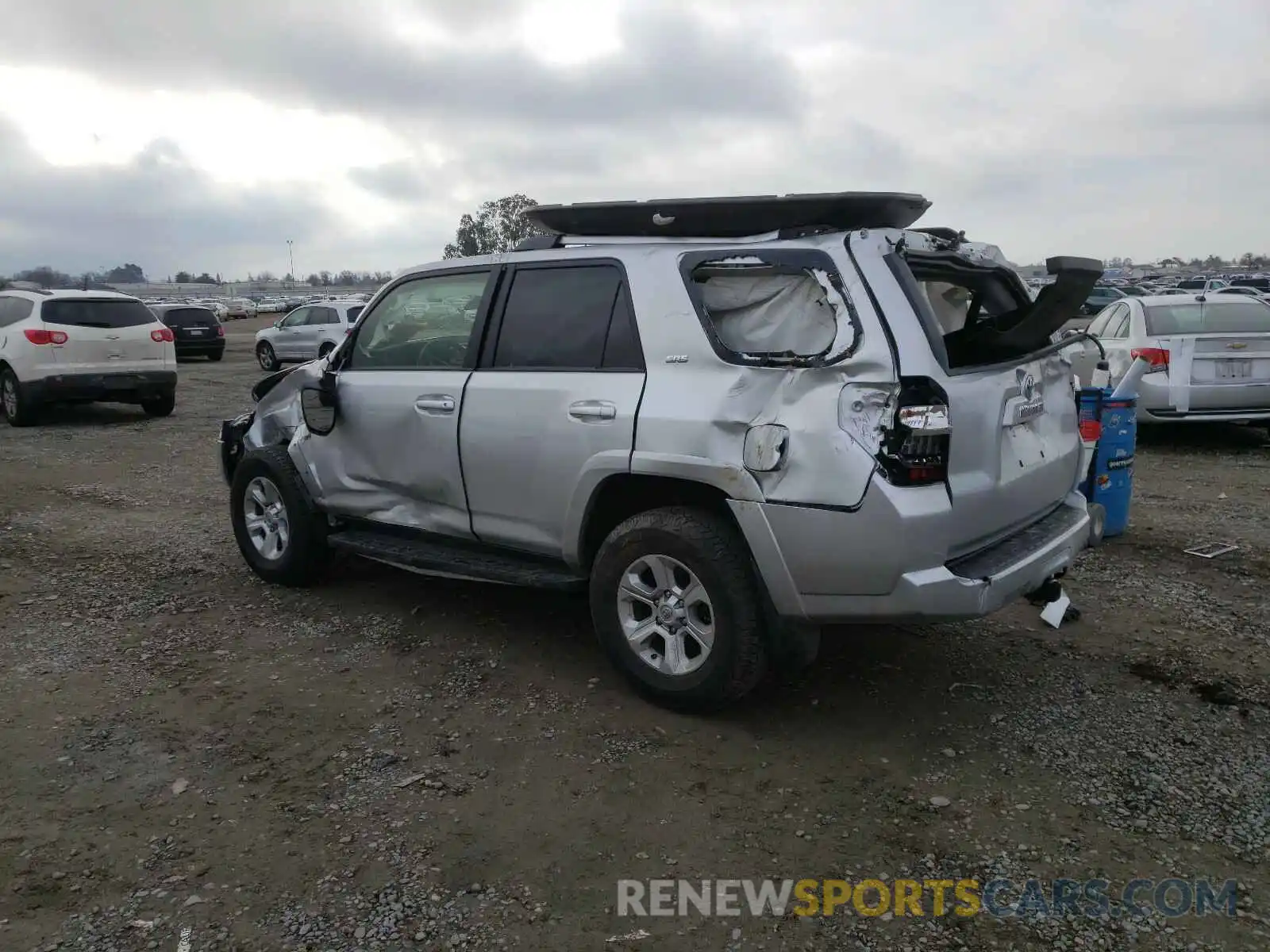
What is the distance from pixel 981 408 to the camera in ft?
11.9

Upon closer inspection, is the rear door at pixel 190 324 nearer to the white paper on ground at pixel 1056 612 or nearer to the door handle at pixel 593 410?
the door handle at pixel 593 410

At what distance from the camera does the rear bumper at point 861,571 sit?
341 cm

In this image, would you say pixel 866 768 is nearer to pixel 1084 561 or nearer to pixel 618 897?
pixel 618 897

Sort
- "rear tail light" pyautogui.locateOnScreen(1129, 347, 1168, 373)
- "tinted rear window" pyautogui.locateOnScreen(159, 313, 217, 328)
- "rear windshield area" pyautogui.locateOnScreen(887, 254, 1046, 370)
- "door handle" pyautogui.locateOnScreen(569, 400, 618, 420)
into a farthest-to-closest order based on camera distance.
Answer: "tinted rear window" pyautogui.locateOnScreen(159, 313, 217, 328) → "rear tail light" pyautogui.locateOnScreen(1129, 347, 1168, 373) → "door handle" pyautogui.locateOnScreen(569, 400, 618, 420) → "rear windshield area" pyautogui.locateOnScreen(887, 254, 1046, 370)

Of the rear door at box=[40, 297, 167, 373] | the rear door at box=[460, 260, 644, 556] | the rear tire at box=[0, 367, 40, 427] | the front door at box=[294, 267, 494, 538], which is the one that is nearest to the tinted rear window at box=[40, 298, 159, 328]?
the rear door at box=[40, 297, 167, 373]

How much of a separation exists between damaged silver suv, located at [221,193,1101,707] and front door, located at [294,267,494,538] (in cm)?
2

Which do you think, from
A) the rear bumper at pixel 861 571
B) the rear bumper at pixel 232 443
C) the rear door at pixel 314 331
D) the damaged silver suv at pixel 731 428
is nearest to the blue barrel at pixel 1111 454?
the damaged silver suv at pixel 731 428

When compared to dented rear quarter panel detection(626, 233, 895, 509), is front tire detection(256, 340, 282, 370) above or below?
below

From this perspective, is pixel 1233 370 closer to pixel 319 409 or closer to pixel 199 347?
pixel 319 409

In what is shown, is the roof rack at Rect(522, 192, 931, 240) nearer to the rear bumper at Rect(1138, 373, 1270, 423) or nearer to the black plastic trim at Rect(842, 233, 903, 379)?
the black plastic trim at Rect(842, 233, 903, 379)

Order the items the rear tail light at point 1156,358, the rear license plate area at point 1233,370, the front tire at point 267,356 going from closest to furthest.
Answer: the rear license plate area at point 1233,370 → the rear tail light at point 1156,358 → the front tire at point 267,356

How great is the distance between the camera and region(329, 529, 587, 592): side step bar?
4.38 metres

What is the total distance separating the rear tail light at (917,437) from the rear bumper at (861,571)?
18cm

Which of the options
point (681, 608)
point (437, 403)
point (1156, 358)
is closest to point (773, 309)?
point (681, 608)
